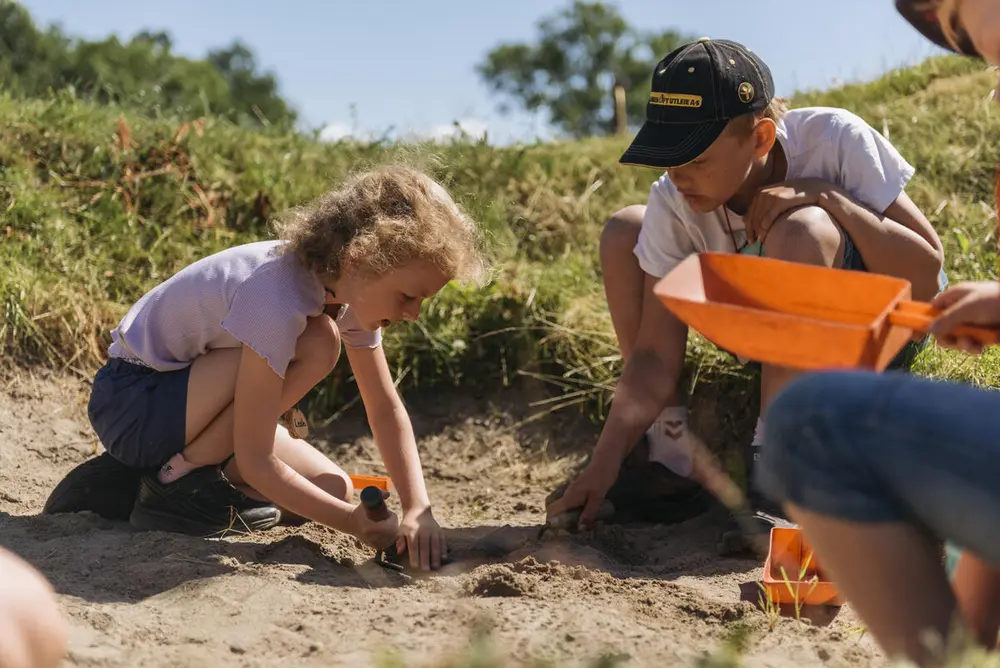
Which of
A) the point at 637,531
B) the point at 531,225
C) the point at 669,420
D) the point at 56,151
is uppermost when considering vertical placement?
the point at 56,151

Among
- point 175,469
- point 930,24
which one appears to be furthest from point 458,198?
point 930,24

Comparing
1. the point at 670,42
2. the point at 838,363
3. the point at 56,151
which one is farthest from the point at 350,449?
the point at 670,42

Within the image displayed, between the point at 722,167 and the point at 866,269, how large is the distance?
0.46 meters

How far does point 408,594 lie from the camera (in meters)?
2.34

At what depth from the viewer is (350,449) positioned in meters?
3.79

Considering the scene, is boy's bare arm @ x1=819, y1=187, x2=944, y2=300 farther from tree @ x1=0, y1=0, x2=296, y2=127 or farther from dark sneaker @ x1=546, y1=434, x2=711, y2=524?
tree @ x1=0, y1=0, x2=296, y2=127

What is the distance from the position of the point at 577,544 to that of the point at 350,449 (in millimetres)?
1269

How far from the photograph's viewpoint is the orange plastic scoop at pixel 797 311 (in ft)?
5.07

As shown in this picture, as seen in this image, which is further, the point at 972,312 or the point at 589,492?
the point at 589,492

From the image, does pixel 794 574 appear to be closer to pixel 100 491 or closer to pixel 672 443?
pixel 672 443

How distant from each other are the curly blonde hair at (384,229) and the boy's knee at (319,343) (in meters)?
0.14

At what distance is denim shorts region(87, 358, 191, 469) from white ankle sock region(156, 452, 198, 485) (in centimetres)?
2

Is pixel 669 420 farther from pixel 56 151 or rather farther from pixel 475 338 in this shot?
pixel 56 151

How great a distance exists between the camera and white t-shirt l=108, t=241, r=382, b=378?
2.59m
